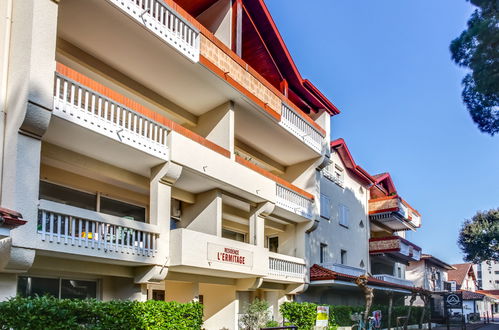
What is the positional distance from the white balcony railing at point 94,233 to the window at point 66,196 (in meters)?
1.68

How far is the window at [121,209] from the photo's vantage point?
1713 centimetres

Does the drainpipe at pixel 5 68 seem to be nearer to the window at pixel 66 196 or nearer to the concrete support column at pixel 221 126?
the window at pixel 66 196

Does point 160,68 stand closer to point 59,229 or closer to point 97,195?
point 97,195

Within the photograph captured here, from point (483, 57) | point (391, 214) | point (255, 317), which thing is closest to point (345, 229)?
point (391, 214)

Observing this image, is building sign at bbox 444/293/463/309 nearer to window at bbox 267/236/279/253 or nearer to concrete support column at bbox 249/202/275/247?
window at bbox 267/236/279/253

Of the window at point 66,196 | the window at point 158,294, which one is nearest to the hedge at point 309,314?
the window at point 158,294

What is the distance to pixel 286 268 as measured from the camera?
23.0m

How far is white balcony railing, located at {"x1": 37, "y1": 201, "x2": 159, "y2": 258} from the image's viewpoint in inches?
484

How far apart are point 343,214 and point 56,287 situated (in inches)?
834

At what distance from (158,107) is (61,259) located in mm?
7395

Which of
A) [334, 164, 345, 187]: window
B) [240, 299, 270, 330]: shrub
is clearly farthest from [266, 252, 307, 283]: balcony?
[334, 164, 345, 187]: window

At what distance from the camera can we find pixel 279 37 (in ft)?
79.6

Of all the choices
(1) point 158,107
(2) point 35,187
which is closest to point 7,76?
(2) point 35,187

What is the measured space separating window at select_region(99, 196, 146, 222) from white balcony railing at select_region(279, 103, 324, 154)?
744 centimetres
